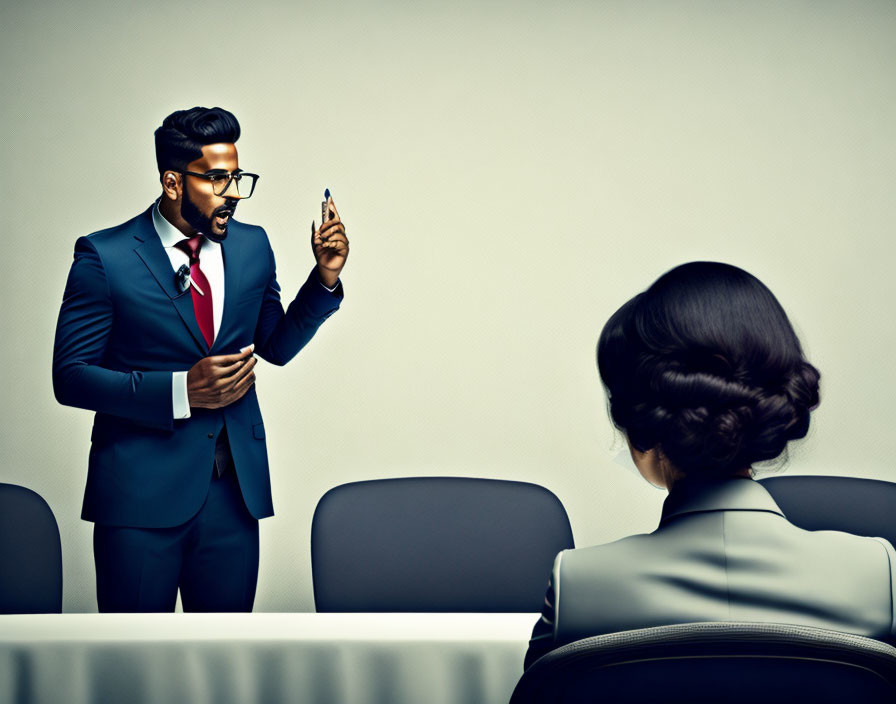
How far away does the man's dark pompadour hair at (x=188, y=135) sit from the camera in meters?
2.28

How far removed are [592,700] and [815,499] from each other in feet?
4.76

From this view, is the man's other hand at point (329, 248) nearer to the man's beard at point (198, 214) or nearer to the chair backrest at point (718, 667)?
the man's beard at point (198, 214)

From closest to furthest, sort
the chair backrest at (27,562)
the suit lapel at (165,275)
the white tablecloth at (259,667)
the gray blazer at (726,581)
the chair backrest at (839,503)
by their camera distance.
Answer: the gray blazer at (726,581)
the white tablecloth at (259,667)
the chair backrest at (27,562)
the chair backrest at (839,503)
the suit lapel at (165,275)

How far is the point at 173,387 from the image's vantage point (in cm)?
207

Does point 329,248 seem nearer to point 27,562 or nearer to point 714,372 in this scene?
point 27,562

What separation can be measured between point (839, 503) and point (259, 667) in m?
1.43

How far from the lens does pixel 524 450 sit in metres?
3.38

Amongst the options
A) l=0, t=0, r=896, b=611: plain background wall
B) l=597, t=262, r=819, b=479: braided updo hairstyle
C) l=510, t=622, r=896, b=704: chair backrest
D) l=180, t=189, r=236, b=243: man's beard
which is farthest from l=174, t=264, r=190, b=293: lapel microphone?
l=510, t=622, r=896, b=704: chair backrest

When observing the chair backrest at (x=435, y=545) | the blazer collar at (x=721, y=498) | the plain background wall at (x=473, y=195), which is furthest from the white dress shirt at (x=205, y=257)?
the blazer collar at (x=721, y=498)

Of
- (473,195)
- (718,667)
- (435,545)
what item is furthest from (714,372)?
(473,195)

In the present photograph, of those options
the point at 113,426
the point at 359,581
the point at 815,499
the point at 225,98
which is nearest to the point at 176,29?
the point at 225,98

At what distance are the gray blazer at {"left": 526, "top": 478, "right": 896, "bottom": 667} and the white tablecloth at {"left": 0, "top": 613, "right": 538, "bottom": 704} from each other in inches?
11.6

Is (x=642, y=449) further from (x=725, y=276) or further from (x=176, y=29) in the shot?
(x=176, y=29)

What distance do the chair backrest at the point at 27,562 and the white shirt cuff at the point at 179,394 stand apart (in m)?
0.36
